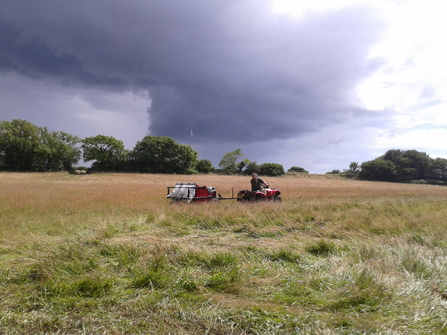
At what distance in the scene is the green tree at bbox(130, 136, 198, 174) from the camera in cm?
5678

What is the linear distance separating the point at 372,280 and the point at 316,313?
113 cm

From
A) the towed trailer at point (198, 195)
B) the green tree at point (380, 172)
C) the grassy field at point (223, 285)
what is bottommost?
the grassy field at point (223, 285)

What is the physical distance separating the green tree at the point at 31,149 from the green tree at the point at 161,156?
1573 cm

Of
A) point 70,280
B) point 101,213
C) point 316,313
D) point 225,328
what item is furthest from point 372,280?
point 101,213

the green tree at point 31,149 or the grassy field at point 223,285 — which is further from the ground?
the green tree at point 31,149

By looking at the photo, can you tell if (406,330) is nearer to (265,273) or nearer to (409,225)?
(265,273)

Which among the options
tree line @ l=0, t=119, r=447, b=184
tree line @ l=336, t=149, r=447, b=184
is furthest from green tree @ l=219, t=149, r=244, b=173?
tree line @ l=336, t=149, r=447, b=184

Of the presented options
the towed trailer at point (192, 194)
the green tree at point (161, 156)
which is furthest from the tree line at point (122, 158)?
the towed trailer at point (192, 194)

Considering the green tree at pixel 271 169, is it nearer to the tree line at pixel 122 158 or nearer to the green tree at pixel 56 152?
the tree line at pixel 122 158

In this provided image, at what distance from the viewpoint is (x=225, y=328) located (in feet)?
7.89

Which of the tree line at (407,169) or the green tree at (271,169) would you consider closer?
the green tree at (271,169)

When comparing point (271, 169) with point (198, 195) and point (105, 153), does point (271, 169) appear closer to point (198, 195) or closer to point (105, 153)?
point (105, 153)

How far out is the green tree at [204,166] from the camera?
71250 mm

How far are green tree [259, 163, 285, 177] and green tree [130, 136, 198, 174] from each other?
21.7 m
